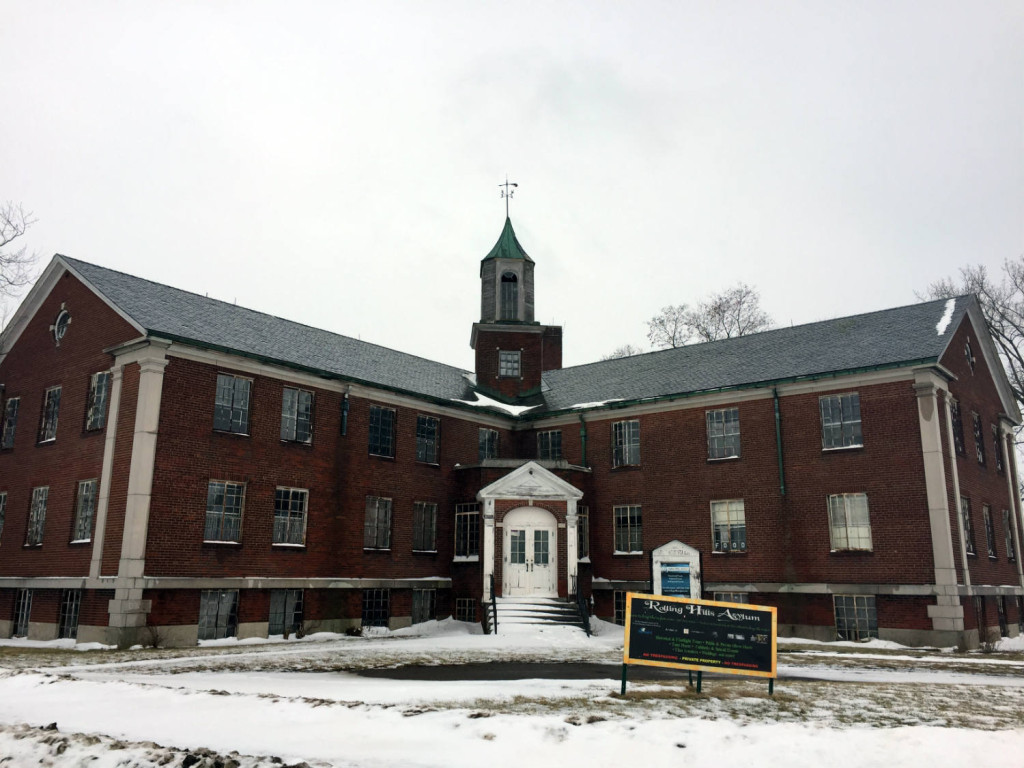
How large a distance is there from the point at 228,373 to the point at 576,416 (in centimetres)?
1298

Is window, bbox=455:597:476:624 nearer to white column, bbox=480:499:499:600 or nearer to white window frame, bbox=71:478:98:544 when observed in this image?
white column, bbox=480:499:499:600

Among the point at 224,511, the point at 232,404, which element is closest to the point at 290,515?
the point at 224,511

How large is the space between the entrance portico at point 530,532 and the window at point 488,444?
3916mm

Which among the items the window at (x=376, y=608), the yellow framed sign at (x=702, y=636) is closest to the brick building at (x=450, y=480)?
the window at (x=376, y=608)

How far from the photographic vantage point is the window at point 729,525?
26.9 meters

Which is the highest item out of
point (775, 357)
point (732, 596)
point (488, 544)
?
point (775, 357)

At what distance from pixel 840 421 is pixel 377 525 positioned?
15.0 m

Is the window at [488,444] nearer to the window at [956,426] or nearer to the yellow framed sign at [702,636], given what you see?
the window at [956,426]

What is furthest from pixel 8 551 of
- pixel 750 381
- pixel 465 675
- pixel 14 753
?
pixel 750 381

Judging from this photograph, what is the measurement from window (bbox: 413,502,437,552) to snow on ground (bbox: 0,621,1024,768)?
13416mm

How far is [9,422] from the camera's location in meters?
27.1

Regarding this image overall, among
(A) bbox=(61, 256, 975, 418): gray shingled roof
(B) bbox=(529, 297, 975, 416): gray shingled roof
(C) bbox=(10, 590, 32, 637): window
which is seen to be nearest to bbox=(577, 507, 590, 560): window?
(A) bbox=(61, 256, 975, 418): gray shingled roof

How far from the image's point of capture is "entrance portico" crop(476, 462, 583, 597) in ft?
89.8

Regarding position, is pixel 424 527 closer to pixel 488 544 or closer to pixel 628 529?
pixel 488 544
